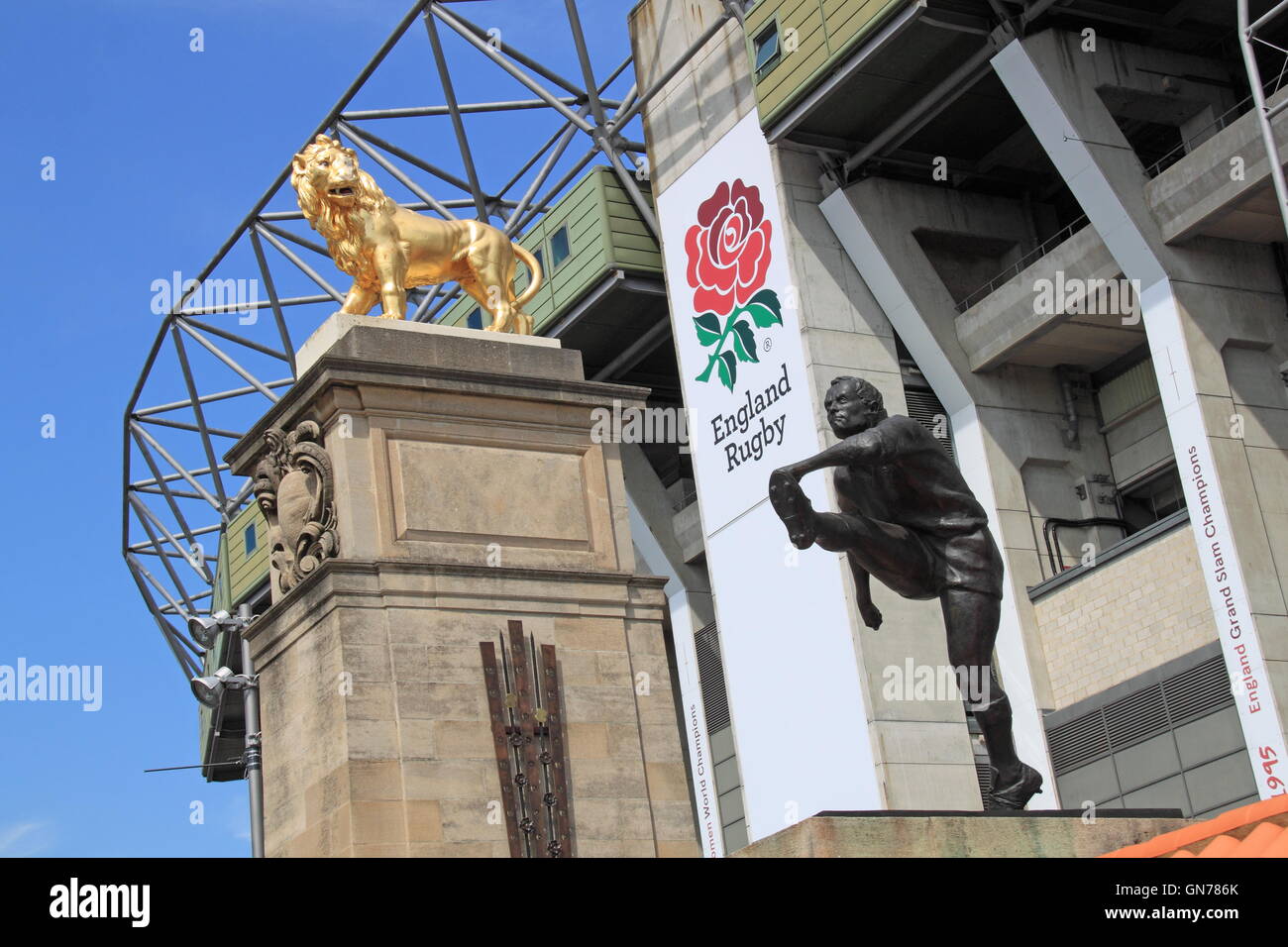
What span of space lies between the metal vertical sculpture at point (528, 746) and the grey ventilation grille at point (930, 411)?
24584 mm

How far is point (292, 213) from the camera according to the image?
55.6 meters

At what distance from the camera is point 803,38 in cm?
3803

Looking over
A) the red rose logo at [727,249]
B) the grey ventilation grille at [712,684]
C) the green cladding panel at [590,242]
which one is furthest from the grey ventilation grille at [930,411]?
the grey ventilation grille at [712,684]

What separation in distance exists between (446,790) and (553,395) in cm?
388

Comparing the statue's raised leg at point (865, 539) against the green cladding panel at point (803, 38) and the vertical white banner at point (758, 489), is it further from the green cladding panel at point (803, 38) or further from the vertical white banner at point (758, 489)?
the vertical white banner at point (758, 489)

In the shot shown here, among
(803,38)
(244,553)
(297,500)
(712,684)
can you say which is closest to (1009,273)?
(803,38)

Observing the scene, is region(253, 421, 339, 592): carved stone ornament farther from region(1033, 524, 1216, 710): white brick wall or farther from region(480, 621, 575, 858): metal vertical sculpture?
region(1033, 524, 1216, 710): white brick wall

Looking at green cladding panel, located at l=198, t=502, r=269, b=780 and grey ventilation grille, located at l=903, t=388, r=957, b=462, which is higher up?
green cladding panel, located at l=198, t=502, r=269, b=780

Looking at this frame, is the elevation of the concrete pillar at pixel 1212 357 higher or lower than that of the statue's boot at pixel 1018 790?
higher

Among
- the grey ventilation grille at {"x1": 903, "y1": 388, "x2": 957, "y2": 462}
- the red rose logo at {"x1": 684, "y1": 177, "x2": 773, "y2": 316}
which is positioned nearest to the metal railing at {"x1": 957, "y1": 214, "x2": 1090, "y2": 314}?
the grey ventilation grille at {"x1": 903, "y1": 388, "x2": 957, "y2": 462}

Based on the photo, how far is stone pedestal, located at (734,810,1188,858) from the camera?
11.2 m

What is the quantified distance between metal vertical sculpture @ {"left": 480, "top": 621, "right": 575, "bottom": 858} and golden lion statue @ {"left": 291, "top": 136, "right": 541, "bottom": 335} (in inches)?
152

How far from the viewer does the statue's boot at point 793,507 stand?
11797mm
